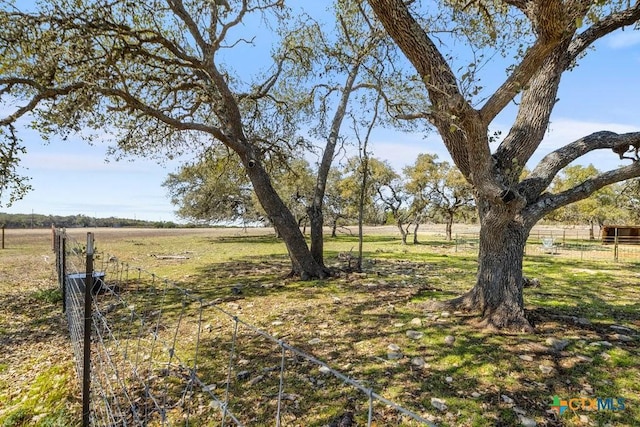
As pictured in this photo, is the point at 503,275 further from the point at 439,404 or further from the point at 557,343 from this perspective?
the point at 439,404

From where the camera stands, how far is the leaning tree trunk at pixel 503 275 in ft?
16.0

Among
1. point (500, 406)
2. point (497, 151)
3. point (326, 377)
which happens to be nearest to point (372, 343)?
point (326, 377)

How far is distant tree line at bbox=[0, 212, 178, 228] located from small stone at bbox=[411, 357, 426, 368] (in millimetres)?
39887

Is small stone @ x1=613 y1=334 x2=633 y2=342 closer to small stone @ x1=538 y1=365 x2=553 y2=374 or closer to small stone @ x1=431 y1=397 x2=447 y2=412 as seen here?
small stone @ x1=538 y1=365 x2=553 y2=374

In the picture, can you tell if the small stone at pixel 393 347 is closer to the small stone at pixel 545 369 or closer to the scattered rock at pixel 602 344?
the small stone at pixel 545 369

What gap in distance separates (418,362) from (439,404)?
2.69ft

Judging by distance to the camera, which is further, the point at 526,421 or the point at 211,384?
the point at 211,384

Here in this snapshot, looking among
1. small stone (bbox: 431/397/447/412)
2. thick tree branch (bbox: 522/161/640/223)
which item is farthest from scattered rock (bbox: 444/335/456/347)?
thick tree branch (bbox: 522/161/640/223)

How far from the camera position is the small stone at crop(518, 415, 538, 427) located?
2.68 metres

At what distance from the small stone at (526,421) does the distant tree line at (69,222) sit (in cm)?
4108

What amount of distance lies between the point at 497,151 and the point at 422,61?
200cm

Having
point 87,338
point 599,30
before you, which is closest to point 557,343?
point 599,30

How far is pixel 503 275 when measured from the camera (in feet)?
16.4

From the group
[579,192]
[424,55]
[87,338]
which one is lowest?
[87,338]
